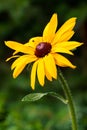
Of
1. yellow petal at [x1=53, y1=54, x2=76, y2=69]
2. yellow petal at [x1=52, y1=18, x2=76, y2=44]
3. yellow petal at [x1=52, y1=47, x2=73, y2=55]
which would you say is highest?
yellow petal at [x1=52, y1=18, x2=76, y2=44]

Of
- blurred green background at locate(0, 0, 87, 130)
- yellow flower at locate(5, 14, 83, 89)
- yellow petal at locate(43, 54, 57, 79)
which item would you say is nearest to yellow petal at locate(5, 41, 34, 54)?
yellow flower at locate(5, 14, 83, 89)

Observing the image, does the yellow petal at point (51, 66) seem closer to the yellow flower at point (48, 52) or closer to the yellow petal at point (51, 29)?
the yellow flower at point (48, 52)

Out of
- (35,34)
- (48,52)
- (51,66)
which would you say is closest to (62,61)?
(51,66)

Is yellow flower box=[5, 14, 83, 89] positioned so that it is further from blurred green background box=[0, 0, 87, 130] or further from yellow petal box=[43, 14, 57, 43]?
blurred green background box=[0, 0, 87, 130]

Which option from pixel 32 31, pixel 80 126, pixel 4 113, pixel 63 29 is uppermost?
pixel 32 31

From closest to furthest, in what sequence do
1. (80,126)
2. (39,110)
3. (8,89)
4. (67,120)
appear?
(80,126) → (67,120) → (39,110) → (8,89)

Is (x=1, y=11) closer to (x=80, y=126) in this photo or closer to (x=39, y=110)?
(x=39, y=110)

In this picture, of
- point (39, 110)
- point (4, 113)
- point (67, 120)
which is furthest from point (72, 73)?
point (4, 113)

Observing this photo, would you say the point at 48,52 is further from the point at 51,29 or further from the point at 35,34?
the point at 35,34
